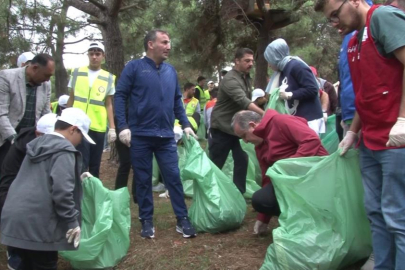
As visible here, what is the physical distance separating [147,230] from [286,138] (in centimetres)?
134

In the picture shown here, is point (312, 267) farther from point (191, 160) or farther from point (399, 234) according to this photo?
point (191, 160)

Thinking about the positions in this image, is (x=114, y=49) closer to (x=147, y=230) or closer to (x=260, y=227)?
(x=147, y=230)

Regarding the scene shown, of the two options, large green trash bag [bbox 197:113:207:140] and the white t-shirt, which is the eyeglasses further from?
large green trash bag [bbox 197:113:207:140]

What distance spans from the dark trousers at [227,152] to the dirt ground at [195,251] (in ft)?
2.02

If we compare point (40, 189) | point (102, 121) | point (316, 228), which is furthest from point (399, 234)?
point (102, 121)

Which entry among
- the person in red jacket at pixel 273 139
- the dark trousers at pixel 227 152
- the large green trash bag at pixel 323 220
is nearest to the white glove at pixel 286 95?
the person in red jacket at pixel 273 139

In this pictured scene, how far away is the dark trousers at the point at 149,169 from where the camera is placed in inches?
145

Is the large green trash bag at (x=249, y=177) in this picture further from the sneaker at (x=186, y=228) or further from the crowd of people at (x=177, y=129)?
the sneaker at (x=186, y=228)

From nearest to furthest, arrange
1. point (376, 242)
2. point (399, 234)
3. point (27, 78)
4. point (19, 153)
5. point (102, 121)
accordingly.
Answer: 1. point (399, 234)
2. point (376, 242)
3. point (19, 153)
4. point (27, 78)
5. point (102, 121)

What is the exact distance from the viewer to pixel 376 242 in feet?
7.64

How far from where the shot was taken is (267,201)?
3.17 m

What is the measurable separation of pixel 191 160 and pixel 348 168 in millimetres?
1423

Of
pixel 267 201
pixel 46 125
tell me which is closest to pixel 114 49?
pixel 46 125

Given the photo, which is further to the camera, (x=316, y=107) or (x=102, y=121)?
(x=102, y=121)
